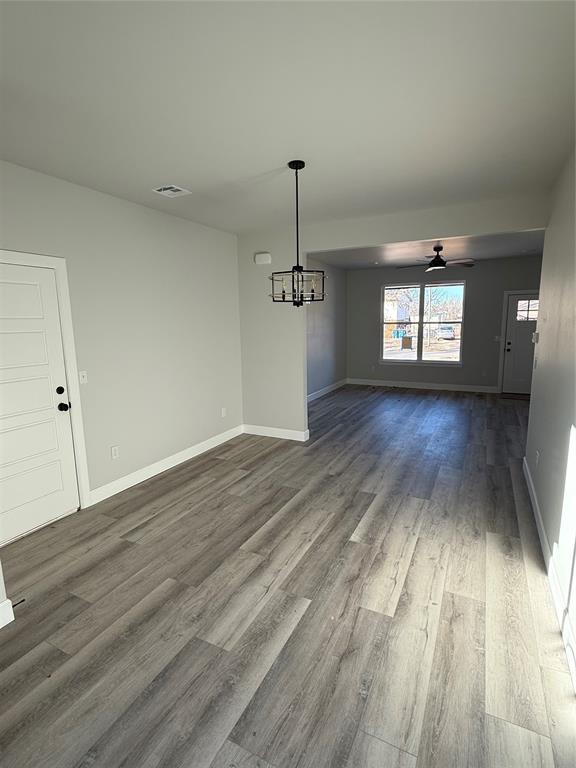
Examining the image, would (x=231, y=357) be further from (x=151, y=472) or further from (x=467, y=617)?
(x=467, y=617)

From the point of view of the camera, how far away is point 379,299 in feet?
29.2

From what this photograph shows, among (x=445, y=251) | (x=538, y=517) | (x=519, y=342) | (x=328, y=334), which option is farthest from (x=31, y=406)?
(x=519, y=342)

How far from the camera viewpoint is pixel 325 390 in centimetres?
837

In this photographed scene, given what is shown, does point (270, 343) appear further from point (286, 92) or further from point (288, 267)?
point (286, 92)

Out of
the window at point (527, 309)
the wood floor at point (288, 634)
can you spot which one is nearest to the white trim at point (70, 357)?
the wood floor at point (288, 634)

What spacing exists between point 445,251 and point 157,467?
582cm

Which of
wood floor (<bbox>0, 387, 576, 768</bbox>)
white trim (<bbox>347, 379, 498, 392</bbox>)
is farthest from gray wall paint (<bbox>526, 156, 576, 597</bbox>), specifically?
white trim (<bbox>347, 379, 498, 392</bbox>)

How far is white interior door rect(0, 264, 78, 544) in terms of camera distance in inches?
112

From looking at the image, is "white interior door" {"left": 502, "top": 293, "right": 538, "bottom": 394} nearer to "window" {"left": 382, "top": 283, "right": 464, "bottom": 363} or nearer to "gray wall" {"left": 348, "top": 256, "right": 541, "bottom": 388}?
"gray wall" {"left": 348, "top": 256, "right": 541, "bottom": 388}

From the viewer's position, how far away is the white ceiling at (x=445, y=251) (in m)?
5.56

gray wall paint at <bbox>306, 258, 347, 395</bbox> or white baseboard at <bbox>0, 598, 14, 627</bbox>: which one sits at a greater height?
gray wall paint at <bbox>306, 258, 347, 395</bbox>

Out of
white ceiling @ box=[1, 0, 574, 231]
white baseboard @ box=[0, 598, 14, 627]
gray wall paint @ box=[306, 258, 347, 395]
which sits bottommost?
white baseboard @ box=[0, 598, 14, 627]

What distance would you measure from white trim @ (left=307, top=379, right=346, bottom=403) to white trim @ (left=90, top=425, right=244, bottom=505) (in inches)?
102

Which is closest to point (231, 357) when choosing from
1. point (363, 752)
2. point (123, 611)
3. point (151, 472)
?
point (151, 472)
